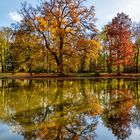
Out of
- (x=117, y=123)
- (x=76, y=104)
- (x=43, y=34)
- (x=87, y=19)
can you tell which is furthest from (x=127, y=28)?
(x=117, y=123)

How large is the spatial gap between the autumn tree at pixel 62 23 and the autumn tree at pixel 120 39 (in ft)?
42.7

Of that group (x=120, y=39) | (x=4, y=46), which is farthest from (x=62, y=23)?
(x=4, y=46)

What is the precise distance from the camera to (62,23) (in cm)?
4478

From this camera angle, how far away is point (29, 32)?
4516 cm

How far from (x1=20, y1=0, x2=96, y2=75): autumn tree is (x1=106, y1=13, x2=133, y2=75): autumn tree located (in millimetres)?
13011

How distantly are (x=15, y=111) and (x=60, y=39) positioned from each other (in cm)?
3330

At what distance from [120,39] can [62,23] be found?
16129mm

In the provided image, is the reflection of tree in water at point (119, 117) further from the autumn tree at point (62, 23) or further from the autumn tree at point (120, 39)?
the autumn tree at point (120, 39)

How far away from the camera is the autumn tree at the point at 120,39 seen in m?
56.7

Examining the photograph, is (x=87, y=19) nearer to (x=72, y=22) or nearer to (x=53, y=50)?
(x=72, y=22)

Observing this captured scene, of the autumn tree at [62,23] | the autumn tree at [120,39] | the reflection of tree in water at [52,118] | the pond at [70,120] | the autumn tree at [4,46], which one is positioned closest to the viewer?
the pond at [70,120]

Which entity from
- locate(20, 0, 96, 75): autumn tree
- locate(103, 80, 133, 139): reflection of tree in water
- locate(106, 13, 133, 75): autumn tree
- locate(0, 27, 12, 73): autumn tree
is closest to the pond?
locate(103, 80, 133, 139): reflection of tree in water

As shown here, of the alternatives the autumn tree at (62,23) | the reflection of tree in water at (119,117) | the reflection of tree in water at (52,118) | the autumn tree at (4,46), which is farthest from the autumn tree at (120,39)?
the reflection of tree in water at (52,118)

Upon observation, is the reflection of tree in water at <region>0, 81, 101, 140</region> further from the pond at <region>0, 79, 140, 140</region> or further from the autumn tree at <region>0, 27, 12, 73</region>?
the autumn tree at <region>0, 27, 12, 73</region>
